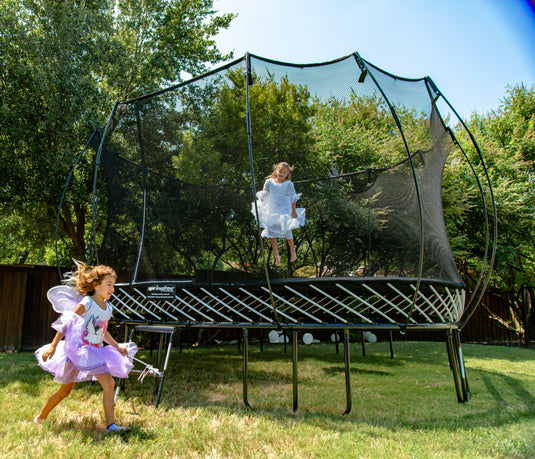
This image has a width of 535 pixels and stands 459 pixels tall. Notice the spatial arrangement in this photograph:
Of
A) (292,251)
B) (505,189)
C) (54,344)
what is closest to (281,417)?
(54,344)

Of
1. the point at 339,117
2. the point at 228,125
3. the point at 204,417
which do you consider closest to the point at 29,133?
the point at 228,125

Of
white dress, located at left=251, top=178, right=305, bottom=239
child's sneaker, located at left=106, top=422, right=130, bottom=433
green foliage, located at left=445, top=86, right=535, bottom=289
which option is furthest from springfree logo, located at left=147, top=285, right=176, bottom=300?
green foliage, located at left=445, top=86, right=535, bottom=289

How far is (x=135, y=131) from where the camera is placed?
12.3ft

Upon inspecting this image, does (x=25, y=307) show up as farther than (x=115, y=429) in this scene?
Yes

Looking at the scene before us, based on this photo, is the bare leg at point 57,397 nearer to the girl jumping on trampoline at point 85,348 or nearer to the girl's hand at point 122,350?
the girl jumping on trampoline at point 85,348

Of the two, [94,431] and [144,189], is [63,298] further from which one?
[144,189]

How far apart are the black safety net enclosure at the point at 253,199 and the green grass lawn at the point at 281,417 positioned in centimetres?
47

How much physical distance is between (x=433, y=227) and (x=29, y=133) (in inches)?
188

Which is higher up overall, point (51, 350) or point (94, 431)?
point (51, 350)

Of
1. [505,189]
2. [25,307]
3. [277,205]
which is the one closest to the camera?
[277,205]

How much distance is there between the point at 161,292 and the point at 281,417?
1173 mm

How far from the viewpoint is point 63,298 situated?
7.18 ft

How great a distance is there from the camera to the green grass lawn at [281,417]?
171 centimetres

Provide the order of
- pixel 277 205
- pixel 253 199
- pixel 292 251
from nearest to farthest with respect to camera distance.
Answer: pixel 253 199
pixel 277 205
pixel 292 251
